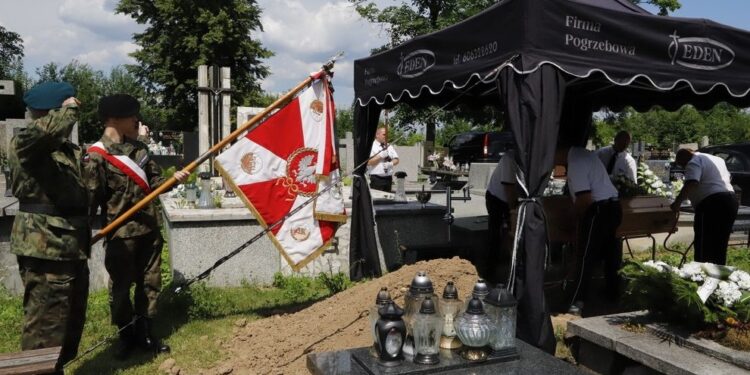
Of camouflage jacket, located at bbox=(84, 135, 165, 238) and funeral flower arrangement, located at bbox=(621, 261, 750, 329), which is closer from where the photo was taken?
funeral flower arrangement, located at bbox=(621, 261, 750, 329)

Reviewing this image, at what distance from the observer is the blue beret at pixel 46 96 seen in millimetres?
3564

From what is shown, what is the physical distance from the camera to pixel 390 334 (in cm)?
263

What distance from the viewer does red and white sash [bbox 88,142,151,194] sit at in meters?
4.36

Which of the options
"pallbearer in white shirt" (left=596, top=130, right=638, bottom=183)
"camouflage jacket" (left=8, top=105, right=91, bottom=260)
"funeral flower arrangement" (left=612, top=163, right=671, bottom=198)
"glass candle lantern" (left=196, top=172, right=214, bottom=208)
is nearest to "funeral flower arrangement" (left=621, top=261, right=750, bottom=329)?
"funeral flower arrangement" (left=612, top=163, right=671, bottom=198)

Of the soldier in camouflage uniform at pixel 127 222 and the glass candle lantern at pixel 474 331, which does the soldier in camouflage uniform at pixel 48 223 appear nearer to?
the soldier in camouflage uniform at pixel 127 222

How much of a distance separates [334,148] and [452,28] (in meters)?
1.60

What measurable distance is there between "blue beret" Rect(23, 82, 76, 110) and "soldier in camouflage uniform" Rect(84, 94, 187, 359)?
61cm

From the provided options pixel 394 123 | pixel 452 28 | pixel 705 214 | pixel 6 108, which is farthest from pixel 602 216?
pixel 6 108

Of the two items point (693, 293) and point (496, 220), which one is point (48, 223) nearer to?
point (693, 293)

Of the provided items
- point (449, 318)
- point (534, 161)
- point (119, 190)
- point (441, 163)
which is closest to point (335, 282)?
point (119, 190)

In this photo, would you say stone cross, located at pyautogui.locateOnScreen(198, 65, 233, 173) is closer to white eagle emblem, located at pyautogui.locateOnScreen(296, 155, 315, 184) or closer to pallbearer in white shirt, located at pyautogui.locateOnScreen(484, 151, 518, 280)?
white eagle emblem, located at pyautogui.locateOnScreen(296, 155, 315, 184)

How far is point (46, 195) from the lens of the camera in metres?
3.66

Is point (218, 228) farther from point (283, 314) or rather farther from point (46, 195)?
point (46, 195)

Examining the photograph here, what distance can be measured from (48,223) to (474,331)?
282 cm
